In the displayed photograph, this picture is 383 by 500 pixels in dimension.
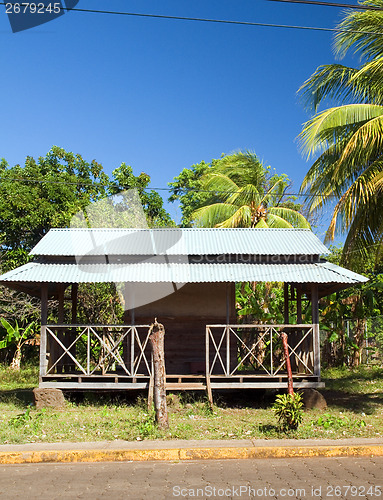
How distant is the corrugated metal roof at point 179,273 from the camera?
11461 millimetres

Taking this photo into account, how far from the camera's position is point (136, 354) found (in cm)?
1343

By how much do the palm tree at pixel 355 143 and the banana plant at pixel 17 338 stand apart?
11.5 m

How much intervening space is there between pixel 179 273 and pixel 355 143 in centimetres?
452

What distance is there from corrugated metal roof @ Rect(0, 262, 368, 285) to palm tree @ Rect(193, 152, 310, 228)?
8.14 meters

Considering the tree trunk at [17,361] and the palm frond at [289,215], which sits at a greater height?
the palm frond at [289,215]

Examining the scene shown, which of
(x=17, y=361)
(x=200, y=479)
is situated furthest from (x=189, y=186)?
(x=200, y=479)

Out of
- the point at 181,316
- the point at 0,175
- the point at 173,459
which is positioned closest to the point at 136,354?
the point at 181,316

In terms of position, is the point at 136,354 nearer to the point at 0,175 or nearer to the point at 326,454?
the point at 326,454

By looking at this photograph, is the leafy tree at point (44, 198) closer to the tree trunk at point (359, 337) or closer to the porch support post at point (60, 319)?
the porch support post at point (60, 319)

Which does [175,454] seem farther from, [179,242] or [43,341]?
[179,242]

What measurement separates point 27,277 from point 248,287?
9.10 m

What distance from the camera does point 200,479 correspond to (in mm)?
6730

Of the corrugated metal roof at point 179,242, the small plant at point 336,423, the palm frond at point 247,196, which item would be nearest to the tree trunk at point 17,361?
the corrugated metal roof at point 179,242

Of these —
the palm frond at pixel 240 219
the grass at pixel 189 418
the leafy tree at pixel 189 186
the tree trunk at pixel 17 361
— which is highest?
the leafy tree at pixel 189 186
